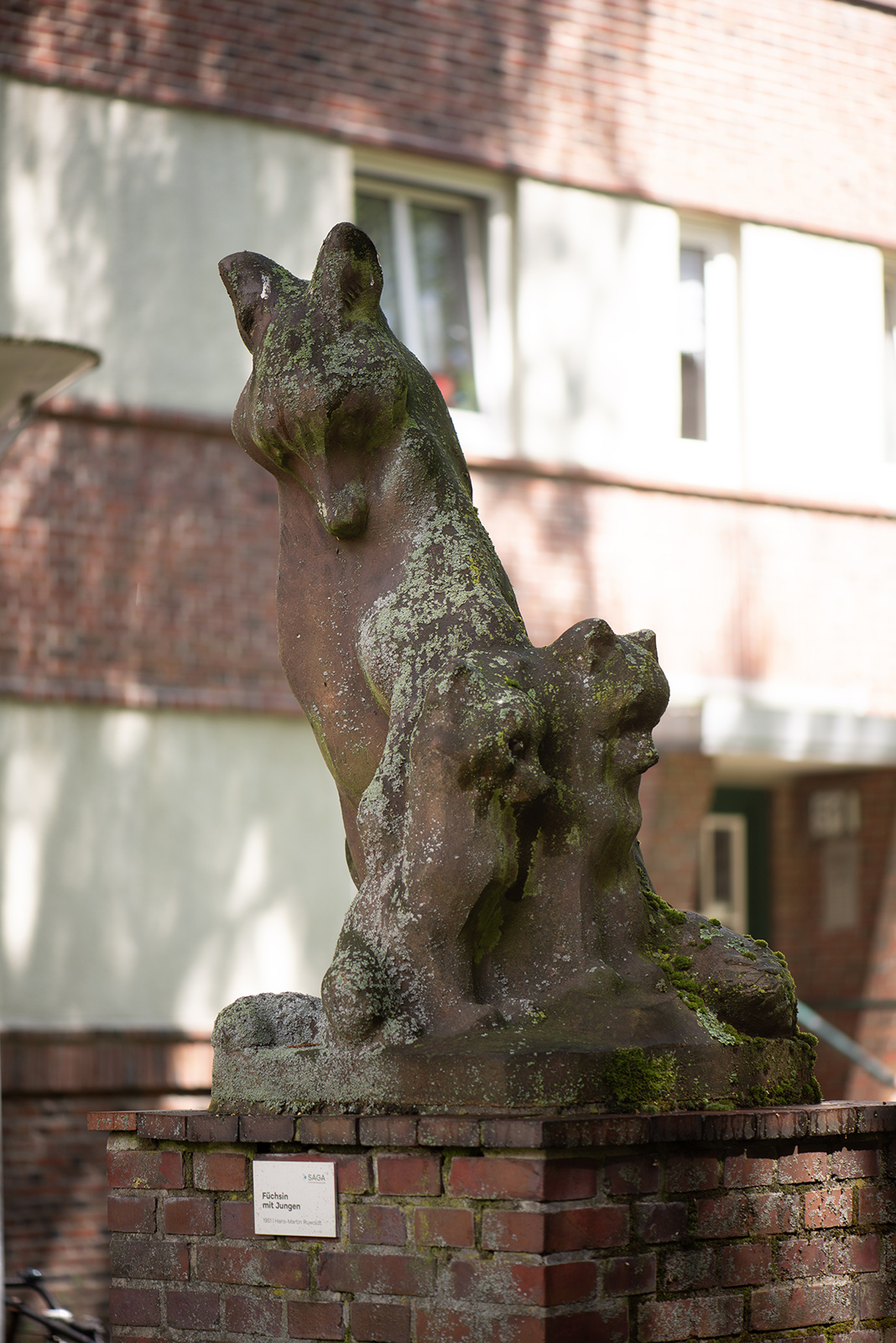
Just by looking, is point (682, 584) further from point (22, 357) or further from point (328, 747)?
point (328, 747)

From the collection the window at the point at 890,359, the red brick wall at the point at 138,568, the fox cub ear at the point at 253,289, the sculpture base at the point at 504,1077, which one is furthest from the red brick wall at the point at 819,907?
the fox cub ear at the point at 253,289

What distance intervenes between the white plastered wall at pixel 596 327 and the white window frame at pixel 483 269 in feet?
0.38

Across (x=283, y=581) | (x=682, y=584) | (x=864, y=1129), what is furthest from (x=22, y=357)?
(x=682, y=584)

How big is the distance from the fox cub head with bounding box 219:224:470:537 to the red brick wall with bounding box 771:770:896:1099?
8924mm

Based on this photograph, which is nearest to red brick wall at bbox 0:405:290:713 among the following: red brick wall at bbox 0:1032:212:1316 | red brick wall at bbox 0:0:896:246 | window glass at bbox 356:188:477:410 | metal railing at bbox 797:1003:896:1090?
window glass at bbox 356:188:477:410

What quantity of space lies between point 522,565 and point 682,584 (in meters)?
1.15

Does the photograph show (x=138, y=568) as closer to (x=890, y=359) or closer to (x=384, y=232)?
(x=384, y=232)

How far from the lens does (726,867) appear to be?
45.3 ft

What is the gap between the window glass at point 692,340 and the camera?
1212 cm

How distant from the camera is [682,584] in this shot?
38.0 ft

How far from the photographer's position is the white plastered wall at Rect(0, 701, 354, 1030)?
9.44 meters

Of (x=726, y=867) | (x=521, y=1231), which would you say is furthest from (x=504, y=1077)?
(x=726, y=867)

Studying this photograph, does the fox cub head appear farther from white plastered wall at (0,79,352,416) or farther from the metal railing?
the metal railing

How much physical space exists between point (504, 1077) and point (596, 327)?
8.68 meters
